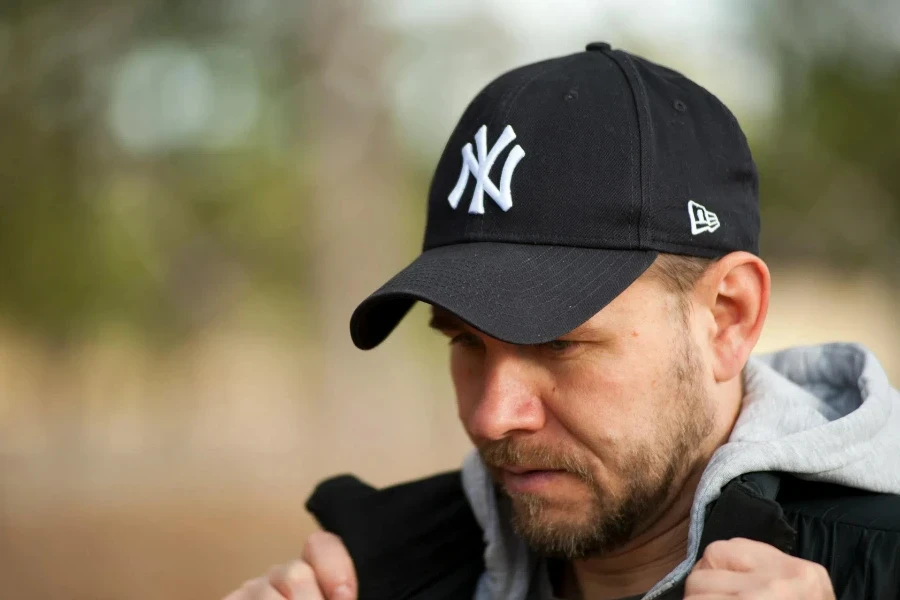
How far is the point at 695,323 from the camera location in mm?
1940

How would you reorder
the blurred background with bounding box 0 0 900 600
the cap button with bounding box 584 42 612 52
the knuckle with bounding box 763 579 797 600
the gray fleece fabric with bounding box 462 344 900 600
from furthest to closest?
1. the blurred background with bounding box 0 0 900 600
2. the cap button with bounding box 584 42 612 52
3. the gray fleece fabric with bounding box 462 344 900 600
4. the knuckle with bounding box 763 579 797 600

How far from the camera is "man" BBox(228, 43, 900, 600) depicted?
178 cm

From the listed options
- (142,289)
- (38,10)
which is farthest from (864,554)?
(142,289)

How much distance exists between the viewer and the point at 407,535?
2322 mm

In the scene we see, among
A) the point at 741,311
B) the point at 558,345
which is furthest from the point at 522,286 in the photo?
the point at 741,311

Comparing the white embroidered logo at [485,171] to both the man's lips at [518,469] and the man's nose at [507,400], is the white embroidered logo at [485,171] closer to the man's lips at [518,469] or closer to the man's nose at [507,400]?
the man's nose at [507,400]

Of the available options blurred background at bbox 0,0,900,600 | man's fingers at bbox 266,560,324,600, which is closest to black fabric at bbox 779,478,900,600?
man's fingers at bbox 266,560,324,600

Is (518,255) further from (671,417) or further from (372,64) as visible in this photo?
(372,64)

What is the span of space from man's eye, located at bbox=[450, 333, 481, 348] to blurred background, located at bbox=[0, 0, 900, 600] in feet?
17.2

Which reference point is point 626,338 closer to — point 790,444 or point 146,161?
point 790,444

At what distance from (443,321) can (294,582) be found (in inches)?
23.9

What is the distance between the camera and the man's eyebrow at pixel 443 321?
200 cm

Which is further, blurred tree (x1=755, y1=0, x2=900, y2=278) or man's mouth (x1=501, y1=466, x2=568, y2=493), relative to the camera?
blurred tree (x1=755, y1=0, x2=900, y2=278)

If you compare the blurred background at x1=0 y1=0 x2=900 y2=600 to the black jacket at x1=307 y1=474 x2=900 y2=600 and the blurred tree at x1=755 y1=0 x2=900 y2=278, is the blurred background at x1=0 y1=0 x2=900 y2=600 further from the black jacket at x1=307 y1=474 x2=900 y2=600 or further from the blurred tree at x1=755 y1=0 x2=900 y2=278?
the black jacket at x1=307 y1=474 x2=900 y2=600
